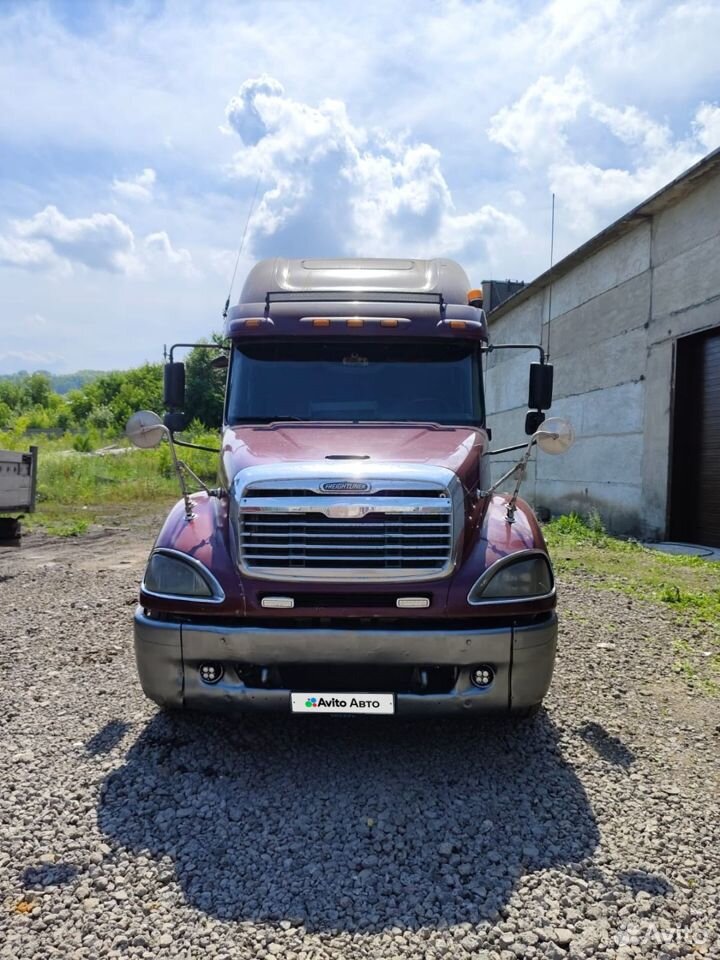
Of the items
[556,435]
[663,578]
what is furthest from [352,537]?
[663,578]

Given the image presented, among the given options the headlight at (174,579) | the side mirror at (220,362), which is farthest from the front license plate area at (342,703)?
the side mirror at (220,362)

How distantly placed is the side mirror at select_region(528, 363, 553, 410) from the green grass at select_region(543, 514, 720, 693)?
2.23 meters

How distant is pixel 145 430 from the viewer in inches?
170

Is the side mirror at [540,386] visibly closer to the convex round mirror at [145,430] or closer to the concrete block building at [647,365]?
the convex round mirror at [145,430]

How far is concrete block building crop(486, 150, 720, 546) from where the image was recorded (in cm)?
1076

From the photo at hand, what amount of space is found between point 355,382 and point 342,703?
2375mm

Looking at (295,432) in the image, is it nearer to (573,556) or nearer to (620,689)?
(620,689)

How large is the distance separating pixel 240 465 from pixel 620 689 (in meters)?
2.99

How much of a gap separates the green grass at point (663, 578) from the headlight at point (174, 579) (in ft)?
11.6

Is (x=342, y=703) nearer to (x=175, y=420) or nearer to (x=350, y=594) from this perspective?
(x=350, y=594)

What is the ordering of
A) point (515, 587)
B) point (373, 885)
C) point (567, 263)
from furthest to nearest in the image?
point (567, 263), point (515, 587), point (373, 885)

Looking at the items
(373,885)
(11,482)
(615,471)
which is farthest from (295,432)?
(615,471)

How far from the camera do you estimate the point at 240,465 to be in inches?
161

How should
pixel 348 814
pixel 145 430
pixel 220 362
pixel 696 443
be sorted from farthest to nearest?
1. pixel 696 443
2. pixel 220 362
3. pixel 145 430
4. pixel 348 814
